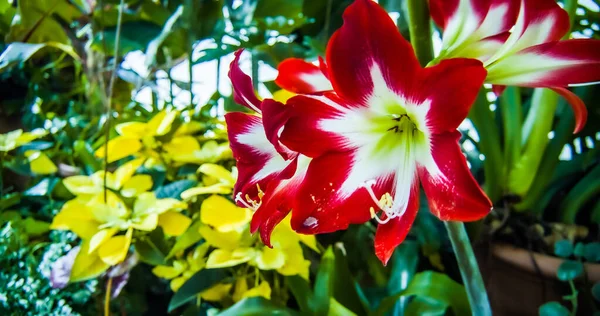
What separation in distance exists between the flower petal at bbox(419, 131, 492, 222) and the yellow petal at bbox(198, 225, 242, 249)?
282mm

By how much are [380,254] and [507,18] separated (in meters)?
0.16

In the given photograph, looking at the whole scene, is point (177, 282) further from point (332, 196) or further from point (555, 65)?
point (555, 65)

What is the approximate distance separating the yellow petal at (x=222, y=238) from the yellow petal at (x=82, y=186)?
0.14 m

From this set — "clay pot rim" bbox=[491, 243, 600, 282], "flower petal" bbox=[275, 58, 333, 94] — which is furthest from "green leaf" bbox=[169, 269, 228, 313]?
"clay pot rim" bbox=[491, 243, 600, 282]

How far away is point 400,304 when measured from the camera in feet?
1.99

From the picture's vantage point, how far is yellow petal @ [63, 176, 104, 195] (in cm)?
55

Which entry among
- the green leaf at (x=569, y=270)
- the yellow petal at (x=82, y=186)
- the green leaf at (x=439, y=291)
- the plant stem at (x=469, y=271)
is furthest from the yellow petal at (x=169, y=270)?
the green leaf at (x=569, y=270)

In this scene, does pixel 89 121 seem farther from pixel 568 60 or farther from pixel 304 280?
pixel 568 60

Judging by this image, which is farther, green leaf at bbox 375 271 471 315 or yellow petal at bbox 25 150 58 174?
yellow petal at bbox 25 150 58 174

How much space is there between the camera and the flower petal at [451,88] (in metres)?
0.23

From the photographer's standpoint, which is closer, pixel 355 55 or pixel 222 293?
pixel 355 55

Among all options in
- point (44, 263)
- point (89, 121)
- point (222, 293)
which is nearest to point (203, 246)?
point (222, 293)

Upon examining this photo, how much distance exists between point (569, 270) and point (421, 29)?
40 cm

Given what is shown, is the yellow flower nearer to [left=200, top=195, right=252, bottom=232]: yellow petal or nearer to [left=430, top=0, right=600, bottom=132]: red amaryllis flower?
[left=200, top=195, right=252, bottom=232]: yellow petal
